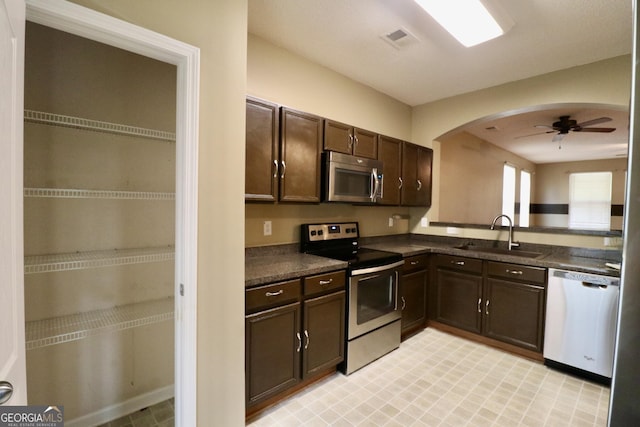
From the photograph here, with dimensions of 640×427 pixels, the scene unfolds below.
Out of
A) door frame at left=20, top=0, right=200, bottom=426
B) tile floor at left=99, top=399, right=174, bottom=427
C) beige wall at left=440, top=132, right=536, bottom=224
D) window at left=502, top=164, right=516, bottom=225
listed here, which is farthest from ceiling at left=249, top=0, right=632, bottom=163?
window at left=502, top=164, right=516, bottom=225

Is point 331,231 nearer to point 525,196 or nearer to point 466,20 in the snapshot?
point 466,20

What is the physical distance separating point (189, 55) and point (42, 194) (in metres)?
1.04

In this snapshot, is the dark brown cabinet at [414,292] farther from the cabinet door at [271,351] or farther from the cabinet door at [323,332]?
the cabinet door at [271,351]

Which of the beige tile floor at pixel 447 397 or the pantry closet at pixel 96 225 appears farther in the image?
the beige tile floor at pixel 447 397

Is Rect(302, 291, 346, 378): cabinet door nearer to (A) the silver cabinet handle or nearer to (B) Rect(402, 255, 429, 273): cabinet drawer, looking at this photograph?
(A) the silver cabinet handle

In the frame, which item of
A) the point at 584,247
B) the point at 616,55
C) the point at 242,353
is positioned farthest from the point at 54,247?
the point at 616,55

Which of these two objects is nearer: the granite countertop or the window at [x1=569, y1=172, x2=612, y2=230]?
the granite countertop

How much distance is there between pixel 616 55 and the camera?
2.44 metres

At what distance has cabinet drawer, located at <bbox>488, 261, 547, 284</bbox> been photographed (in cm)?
249

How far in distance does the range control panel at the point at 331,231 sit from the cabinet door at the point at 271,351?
853 mm

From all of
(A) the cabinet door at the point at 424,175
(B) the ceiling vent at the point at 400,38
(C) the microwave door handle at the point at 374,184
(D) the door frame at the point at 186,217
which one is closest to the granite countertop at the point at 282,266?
(D) the door frame at the point at 186,217

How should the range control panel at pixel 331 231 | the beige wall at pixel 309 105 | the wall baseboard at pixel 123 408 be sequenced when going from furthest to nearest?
the range control panel at pixel 331 231 → the beige wall at pixel 309 105 → the wall baseboard at pixel 123 408

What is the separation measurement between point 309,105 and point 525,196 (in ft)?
24.1

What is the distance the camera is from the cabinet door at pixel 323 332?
2.00 m
